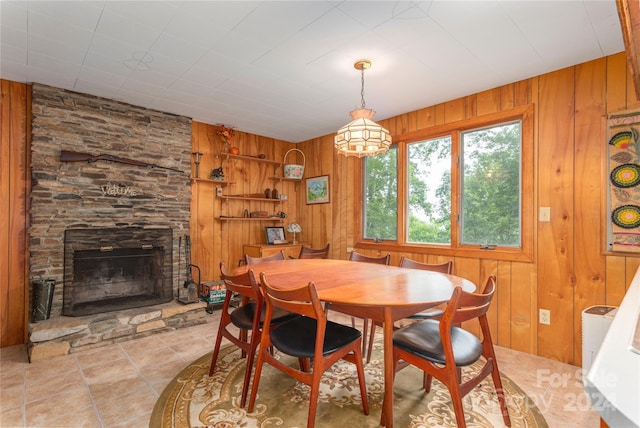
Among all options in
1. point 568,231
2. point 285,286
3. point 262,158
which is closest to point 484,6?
point 568,231

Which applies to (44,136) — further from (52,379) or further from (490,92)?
(490,92)

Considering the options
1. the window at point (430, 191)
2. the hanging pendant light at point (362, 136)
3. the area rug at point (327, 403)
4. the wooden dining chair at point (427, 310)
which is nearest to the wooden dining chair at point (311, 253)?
the window at point (430, 191)

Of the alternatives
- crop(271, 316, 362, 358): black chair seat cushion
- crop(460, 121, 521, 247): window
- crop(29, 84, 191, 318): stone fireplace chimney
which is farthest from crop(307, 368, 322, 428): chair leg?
crop(29, 84, 191, 318): stone fireplace chimney

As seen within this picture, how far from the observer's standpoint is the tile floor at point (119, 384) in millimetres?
1838

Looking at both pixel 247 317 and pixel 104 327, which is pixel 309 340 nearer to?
pixel 247 317

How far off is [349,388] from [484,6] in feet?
8.41

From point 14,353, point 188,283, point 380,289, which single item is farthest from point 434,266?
point 14,353

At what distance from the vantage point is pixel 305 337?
72.1 inches

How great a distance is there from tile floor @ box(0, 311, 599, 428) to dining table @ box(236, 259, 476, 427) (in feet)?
3.08

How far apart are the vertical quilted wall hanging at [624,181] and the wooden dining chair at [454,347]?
4.63ft

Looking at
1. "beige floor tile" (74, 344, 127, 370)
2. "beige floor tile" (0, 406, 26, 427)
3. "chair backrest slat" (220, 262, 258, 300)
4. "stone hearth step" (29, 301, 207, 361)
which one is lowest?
"beige floor tile" (74, 344, 127, 370)

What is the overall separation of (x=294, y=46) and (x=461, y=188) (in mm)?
2157

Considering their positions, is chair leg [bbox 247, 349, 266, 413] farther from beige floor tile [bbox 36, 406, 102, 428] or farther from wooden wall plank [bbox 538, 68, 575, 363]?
wooden wall plank [bbox 538, 68, 575, 363]

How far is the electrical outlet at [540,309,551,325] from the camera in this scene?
8.64 ft
